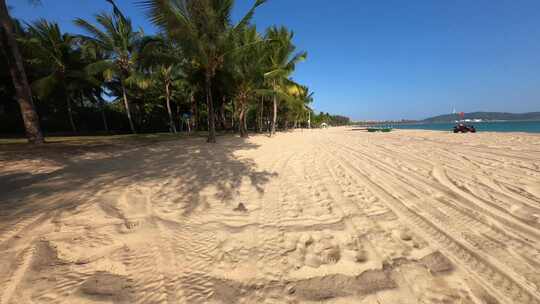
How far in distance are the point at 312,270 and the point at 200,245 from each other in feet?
3.72

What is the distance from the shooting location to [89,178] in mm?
4137

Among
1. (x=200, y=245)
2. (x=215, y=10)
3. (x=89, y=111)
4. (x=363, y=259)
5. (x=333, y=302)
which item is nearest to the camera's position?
(x=333, y=302)

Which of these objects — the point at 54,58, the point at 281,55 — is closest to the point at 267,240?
the point at 281,55

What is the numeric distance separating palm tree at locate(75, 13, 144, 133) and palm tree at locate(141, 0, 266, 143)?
8.71 metres

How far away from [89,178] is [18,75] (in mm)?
7015

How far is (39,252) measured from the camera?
5.94ft

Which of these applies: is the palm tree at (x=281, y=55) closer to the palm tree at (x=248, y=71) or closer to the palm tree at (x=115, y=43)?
the palm tree at (x=248, y=71)

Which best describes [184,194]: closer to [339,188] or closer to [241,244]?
[241,244]

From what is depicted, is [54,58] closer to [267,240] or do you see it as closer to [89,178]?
[89,178]

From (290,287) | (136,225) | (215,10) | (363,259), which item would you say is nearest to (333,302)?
(290,287)

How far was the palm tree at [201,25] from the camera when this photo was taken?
28.0 feet

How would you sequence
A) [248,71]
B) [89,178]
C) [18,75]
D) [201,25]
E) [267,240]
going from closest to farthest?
[267,240]
[89,178]
[18,75]
[201,25]
[248,71]

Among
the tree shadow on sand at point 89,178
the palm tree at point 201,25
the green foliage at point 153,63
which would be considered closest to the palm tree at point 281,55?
the green foliage at point 153,63

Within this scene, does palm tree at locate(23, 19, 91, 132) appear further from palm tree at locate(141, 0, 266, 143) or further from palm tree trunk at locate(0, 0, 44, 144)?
palm tree at locate(141, 0, 266, 143)
